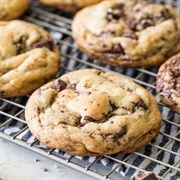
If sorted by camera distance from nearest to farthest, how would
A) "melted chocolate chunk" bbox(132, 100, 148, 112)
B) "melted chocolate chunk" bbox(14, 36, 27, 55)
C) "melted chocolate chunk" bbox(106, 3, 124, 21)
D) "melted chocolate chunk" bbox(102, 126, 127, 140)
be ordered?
"melted chocolate chunk" bbox(102, 126, 127, 140) < "melted chocolate chunk" bbox(132, 100, 148, 112) < "melted chocolate chunk" bbox(14, 36, 27, 55) < "melted chocolate chunk" bbox(106, 3, 124, 21)

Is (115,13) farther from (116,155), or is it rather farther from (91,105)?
(116,155)

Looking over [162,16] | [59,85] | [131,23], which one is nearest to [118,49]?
[131,23]

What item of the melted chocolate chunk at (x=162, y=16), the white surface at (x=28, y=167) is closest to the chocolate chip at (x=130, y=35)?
the melted chocolate chunk at (x=162, y=16)

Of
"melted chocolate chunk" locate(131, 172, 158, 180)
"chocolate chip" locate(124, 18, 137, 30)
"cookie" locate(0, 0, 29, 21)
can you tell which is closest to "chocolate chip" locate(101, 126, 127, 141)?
"melted chocolate chunk" locate(131, 172, 158, 180)

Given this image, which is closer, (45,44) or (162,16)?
(45,44)

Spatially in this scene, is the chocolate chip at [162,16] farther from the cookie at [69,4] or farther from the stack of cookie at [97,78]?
the cookie at [69,4]

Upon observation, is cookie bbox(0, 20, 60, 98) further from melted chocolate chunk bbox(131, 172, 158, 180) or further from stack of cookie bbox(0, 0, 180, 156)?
melted chocolate chunk bbox(131, 172, 158, 180)
